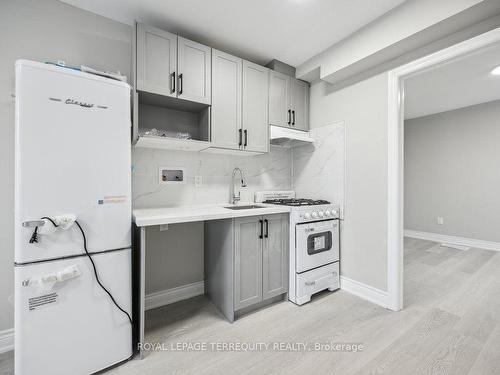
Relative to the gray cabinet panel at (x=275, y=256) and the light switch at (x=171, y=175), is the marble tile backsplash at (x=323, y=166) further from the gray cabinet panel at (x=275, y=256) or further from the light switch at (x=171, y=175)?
the light switch at (x=171, y=175)

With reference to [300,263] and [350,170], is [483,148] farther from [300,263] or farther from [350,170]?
[300,263]

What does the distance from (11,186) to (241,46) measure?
2327mm

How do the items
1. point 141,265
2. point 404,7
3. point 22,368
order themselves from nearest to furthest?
point 22,368 < point 141,265 < point 404,7

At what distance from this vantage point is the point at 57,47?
179 cm

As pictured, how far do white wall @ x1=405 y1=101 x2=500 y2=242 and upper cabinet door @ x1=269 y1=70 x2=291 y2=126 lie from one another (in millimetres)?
3818

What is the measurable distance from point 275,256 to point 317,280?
0.54 meters

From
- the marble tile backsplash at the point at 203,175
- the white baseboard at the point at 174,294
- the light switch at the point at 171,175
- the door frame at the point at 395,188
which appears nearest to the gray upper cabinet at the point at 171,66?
the marble tile backsplash at the point at 203,175

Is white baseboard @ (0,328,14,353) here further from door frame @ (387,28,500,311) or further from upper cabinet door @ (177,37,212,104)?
door frame @ (387,28,500,311)

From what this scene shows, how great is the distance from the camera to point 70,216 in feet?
4.15

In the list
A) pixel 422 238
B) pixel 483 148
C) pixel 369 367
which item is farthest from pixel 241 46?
pixel 422 238

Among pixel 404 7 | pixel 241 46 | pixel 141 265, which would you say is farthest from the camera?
pixel 241 46

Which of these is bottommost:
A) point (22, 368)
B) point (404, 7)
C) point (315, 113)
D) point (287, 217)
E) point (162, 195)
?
point (22, 368)

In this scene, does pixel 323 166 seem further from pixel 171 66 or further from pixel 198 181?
pixel 171 66

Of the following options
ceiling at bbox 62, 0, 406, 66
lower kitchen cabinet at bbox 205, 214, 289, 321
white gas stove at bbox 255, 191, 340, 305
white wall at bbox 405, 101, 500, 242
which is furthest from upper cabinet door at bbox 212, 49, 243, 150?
white wall at bbox 405, 101, 500, 242
